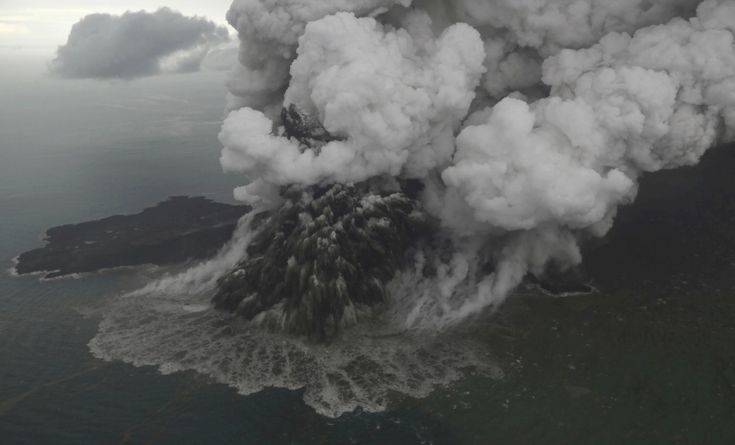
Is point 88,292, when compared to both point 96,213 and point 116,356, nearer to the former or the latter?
point 116,356

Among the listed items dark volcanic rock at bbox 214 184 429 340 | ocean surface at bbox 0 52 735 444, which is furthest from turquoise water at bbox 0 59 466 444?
dark volcanic rock at bbox 214 184 429 340

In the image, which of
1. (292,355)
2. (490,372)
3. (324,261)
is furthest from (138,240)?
(490,372)

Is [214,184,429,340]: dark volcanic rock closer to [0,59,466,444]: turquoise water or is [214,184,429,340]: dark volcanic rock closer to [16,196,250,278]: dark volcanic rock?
[0,59,466,444]: turquoise water

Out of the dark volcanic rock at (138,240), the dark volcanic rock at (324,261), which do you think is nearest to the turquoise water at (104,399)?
the dark volcanic rock at (138,240)

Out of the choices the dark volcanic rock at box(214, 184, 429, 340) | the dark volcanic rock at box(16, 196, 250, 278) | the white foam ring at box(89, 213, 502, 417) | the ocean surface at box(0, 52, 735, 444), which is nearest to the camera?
the ocean surface at box(0, 52, 735, 444)

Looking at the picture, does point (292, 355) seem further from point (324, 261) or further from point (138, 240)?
point (138, 240)

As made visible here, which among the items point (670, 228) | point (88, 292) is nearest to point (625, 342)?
point (670, 228)

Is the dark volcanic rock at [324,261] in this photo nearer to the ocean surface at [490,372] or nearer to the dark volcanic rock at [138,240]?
the ocean surface at [490,372]
